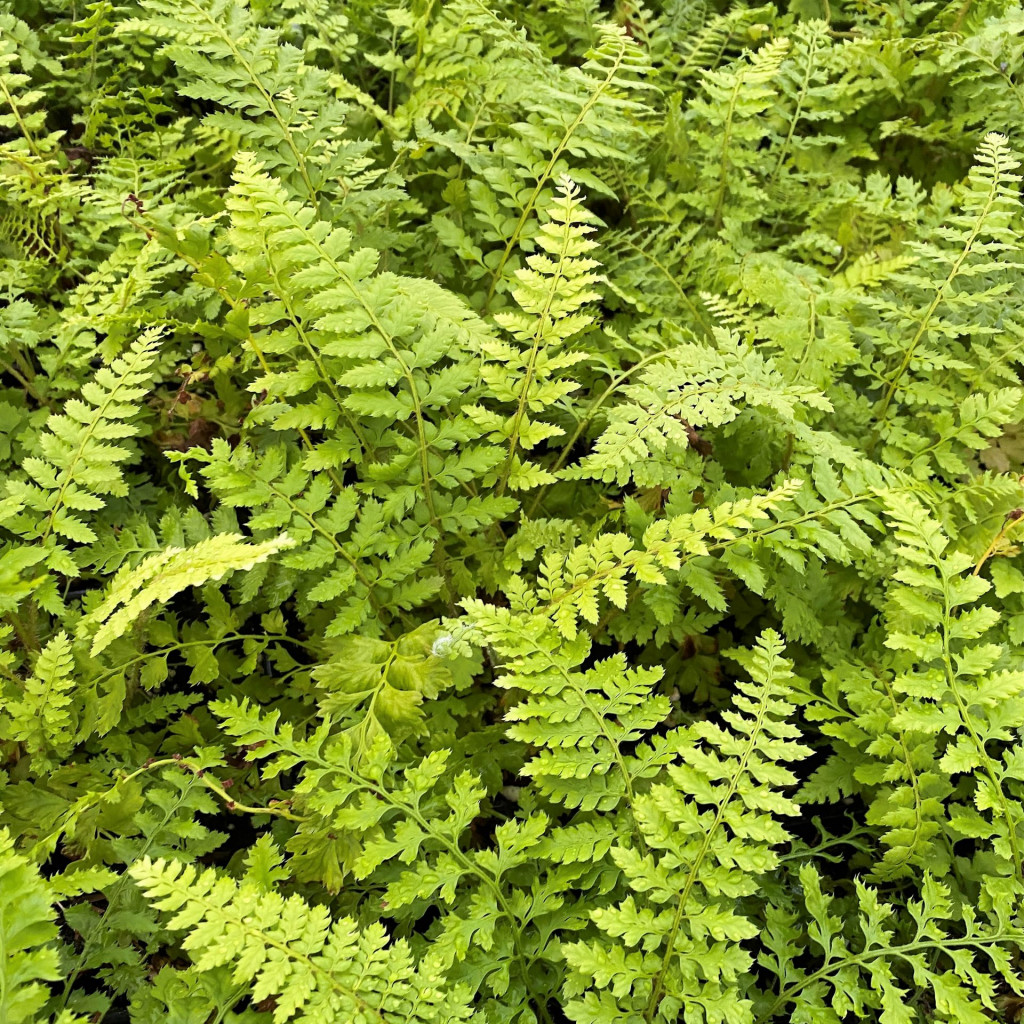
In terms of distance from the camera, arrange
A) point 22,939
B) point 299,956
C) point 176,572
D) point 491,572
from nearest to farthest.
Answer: point 22,939 < point 299,956 < point 176,572 < point 491,572

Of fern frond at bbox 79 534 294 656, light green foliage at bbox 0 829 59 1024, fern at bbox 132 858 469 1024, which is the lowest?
fern at bbox 132 858 469 1024

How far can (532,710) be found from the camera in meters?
1.58

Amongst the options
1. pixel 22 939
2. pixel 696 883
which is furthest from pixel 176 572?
pixel 696 883

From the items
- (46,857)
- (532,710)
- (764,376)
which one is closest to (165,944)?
(46,857)

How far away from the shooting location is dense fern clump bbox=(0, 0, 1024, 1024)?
5.01ft

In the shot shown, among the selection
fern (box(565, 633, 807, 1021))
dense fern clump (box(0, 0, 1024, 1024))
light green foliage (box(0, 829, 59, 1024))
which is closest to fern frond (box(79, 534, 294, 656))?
dense fern clump (box(0, 0, 1024, 1024))

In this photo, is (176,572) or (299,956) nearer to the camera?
(299,956)

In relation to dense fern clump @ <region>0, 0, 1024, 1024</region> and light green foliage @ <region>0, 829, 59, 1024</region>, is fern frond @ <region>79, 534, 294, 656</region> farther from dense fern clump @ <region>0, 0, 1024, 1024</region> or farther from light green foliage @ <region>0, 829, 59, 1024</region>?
light green foliage @ <region>0, 829, 59, 1024</region>

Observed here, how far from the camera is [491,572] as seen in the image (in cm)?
199

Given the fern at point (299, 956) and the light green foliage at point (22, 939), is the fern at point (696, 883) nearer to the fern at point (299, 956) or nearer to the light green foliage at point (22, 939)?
the fern at point (299, 956)

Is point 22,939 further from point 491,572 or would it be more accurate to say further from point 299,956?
point 491,572

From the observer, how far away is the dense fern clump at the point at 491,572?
1.53 metres

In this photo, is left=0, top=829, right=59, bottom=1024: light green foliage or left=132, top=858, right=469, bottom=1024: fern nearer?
left=0, top=829, right=59, bottom=1024: light green foliage

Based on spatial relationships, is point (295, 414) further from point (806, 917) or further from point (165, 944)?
point (806, 917)
